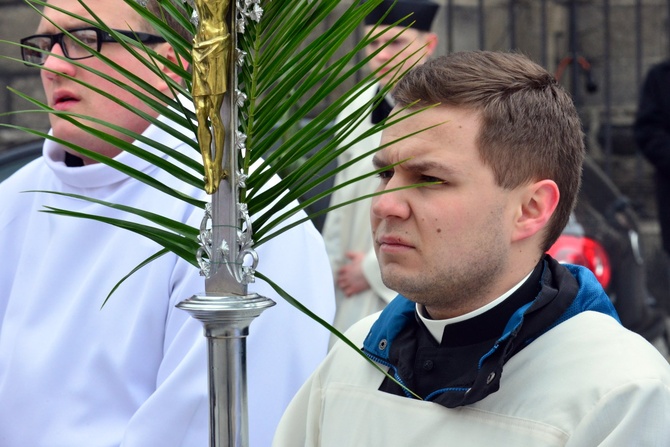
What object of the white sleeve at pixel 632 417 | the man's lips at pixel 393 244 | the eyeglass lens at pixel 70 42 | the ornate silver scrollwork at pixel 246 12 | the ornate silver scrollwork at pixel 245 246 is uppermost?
the eyeglass lens at pixel 70 42

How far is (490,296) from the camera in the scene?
2223 millimetres

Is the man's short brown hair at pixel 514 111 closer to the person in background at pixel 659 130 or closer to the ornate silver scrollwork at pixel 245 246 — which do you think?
the ornate silver scrollwork at pixel 245 246

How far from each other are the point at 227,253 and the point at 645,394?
2.44 feet

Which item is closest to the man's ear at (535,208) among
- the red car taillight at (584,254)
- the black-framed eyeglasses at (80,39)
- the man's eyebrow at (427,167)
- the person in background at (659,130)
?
the man's eyebrow at (427,167)

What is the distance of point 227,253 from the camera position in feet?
5.44

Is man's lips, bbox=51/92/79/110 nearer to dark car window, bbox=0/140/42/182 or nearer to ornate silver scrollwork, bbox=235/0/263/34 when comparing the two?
ornate silver scrollwork, bbox=235/0/263/34

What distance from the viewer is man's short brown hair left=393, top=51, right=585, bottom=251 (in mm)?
2205

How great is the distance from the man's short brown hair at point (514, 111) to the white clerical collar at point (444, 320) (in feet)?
0.45

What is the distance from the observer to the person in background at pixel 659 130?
284 inches

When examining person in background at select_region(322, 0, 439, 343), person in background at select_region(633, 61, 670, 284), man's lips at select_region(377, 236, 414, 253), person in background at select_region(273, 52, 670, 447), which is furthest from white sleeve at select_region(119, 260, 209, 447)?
person in background at select_region(633, 61, 670, 284)

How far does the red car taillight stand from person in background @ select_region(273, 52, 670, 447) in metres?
2.96

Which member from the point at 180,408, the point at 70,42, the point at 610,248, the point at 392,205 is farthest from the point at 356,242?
the point at 392,205

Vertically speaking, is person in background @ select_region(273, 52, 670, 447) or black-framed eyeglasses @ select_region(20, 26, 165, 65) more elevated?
black-framed eyeglasses @ select_region(20, 26, 165, 65)

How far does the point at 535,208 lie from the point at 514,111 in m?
0.18
